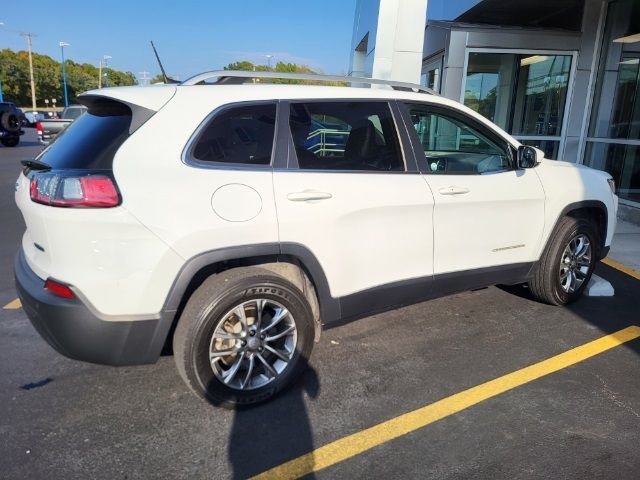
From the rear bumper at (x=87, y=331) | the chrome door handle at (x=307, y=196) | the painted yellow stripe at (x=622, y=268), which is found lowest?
the painted yellow stripe at (x=622, y=268)

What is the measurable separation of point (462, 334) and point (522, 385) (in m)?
0.77

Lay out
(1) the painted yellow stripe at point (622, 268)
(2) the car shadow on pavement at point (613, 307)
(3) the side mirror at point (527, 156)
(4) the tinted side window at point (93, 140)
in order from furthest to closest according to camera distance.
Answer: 1. (1) the painted yellow stripe at point (622, 268)
2. (2) the car shadow on pavement at point (613, 307)
3. (3) the side mirror at point (527, 156)
4. (4) the tinted side window at point (93, 140)

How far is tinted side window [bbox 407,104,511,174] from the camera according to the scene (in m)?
3.62

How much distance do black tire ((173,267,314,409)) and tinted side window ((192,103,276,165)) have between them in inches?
25.1

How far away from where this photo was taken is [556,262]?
164 inches

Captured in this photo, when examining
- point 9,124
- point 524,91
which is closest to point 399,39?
point 524,91

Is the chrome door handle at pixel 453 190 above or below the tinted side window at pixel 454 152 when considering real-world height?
below

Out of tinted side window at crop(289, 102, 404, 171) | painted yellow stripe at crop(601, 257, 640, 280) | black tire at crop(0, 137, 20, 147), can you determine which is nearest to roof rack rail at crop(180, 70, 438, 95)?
tinted side window at crop(289, 102, 404, 171)

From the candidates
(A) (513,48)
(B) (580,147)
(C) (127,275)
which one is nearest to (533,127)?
(B) (580,147)

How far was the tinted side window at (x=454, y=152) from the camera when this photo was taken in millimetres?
3625

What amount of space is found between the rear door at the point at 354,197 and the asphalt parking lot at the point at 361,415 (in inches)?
22.5

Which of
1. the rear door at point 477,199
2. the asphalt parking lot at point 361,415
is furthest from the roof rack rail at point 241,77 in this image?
the asphalt parking lot at point 361,415

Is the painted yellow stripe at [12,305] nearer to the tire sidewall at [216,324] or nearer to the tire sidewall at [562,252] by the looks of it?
the tire sidewall at [216,324]

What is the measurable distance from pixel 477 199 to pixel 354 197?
108 centimetres
